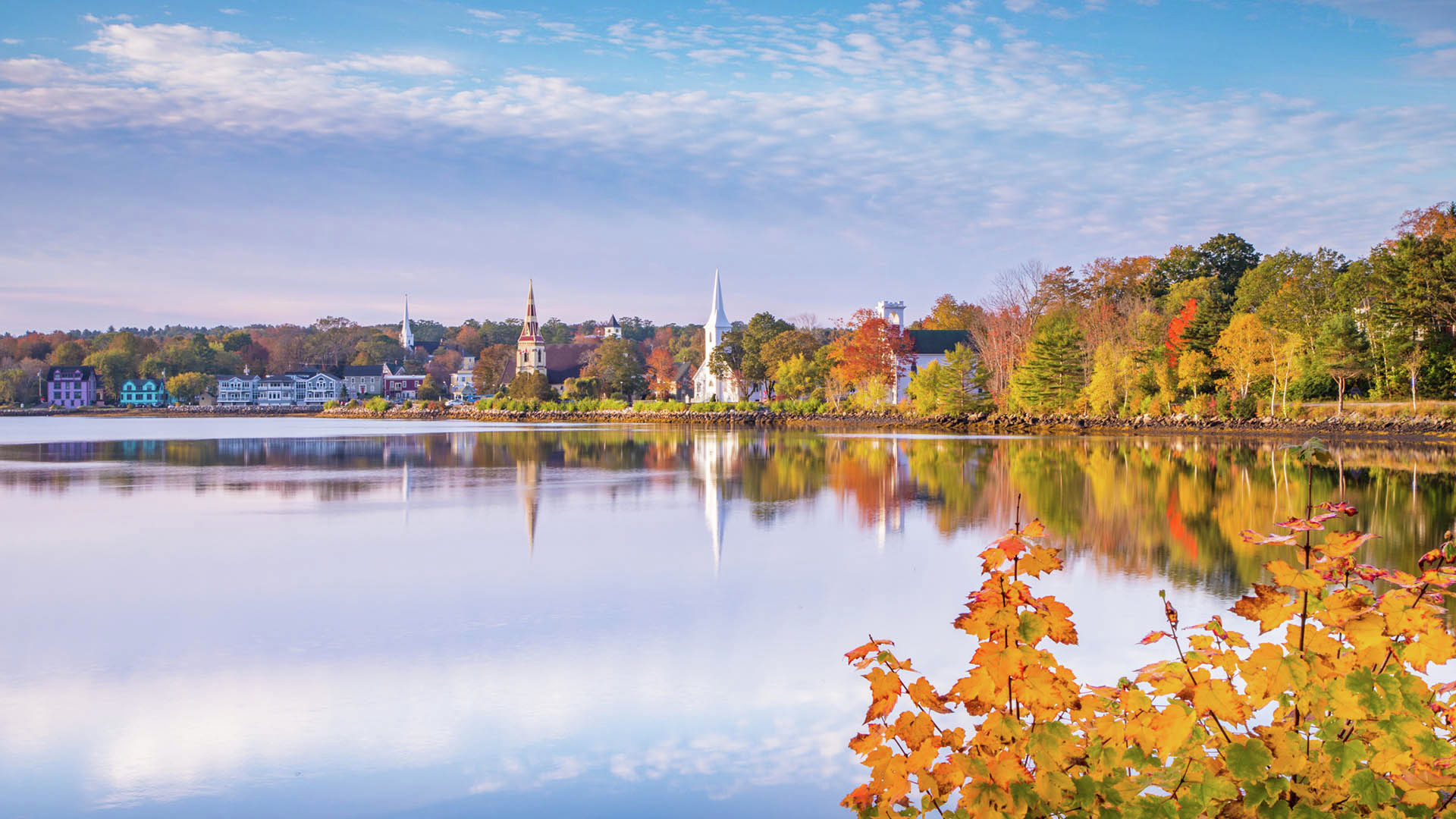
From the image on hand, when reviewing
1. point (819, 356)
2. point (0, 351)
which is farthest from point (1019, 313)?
point (0, 351)

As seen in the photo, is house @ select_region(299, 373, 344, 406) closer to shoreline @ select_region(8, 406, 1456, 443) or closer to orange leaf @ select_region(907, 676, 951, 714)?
shoreline @ select_region(8, 406, 1456, 443)

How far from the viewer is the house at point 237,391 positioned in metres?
153

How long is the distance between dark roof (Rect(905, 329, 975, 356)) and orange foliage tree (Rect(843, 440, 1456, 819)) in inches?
3234

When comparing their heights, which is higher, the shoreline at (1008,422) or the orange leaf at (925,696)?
the orange leaf at (925,696)

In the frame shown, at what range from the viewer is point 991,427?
59.6m

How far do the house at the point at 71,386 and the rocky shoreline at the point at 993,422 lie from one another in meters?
49.4

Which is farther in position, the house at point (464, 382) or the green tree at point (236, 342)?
the green tree at point (236, 342)

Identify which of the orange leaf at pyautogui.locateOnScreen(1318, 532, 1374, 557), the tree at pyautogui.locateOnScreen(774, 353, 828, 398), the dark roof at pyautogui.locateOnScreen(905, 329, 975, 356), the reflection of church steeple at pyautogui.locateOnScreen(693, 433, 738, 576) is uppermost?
the dark roof at pyautogui.locateOnScreen(905, 329, 975, 356)

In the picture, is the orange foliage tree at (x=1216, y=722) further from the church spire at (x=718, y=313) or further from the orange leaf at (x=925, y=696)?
the church spire at (x=718, y=313)

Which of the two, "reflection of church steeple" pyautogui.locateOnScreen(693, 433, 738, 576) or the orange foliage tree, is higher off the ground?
the orange foliage tree

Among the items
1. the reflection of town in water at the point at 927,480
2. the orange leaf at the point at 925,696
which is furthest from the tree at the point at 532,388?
the orange leaf at the point at 925,696

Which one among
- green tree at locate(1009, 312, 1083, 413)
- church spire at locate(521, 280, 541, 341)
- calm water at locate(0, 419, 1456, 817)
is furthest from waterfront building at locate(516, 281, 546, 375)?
calm water at locate(0, 419, 1456, 817)

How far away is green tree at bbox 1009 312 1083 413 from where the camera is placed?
59062 millimetres

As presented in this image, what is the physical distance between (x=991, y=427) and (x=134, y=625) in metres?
53.9
